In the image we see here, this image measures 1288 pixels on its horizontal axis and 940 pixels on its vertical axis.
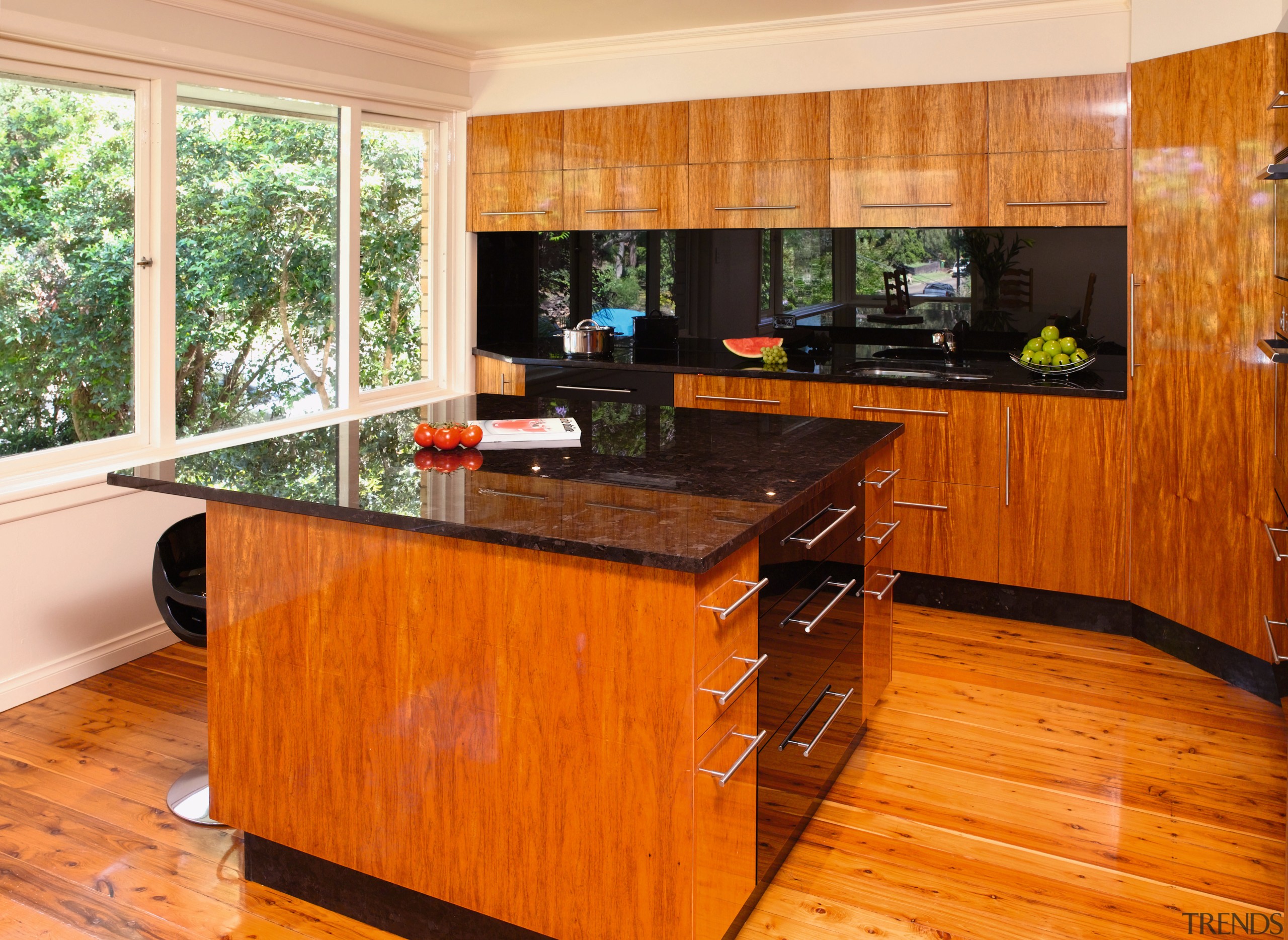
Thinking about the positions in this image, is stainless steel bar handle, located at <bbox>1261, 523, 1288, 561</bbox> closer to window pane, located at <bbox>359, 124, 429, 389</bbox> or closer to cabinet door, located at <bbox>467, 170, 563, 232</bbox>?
cabinet door, located at <bbox>467, 170, 563, 232</bbox>

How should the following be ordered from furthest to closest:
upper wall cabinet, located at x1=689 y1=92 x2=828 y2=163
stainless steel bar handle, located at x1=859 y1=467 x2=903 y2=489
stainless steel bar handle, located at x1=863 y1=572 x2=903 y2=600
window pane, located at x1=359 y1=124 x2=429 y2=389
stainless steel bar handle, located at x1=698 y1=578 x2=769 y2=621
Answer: window pane, located at x1=359 y1=124 x2=429 y2=389
upper wall cabinet, located at x1=689 y1=92 x2=828 y2=163
stainless steel bar handle, located at x1=863 y1=572 x2=903 y2=600
stainless steel bar handle, located at x1=859 y1=467 x2=903 y2=489
stainless steel bar handle, located at x1=698 y1=578 x2=769 y2=621

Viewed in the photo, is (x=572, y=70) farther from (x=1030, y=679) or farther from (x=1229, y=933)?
(x=1229, y=933)

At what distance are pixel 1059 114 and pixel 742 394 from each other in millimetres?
1672

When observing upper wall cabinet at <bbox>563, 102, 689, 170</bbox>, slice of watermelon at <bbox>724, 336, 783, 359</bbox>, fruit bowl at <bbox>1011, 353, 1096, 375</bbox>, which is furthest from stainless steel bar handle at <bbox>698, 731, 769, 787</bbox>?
upper wall cabinet at <bbox>563, 102, 689, 170</bbox>

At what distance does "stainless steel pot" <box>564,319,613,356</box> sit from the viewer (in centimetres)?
527

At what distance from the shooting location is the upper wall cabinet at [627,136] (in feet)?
16.1

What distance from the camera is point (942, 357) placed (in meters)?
4.86

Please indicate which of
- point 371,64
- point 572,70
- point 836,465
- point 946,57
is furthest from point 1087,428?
point 371,64

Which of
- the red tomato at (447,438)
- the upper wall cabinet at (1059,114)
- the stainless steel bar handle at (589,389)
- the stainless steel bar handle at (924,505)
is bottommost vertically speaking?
the stainless steel bar handle at (924,505)

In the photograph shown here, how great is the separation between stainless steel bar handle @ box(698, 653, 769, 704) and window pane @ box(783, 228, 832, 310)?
10.5 ft

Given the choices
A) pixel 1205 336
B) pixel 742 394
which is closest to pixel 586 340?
pixel 742 394

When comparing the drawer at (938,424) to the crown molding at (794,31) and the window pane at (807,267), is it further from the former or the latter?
the crown molding at (794,31)

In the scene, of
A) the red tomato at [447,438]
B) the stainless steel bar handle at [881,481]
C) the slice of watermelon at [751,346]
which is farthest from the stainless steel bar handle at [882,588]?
the slice of watermelon at [751,346]

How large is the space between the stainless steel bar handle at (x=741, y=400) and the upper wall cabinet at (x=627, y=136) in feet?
3.60
